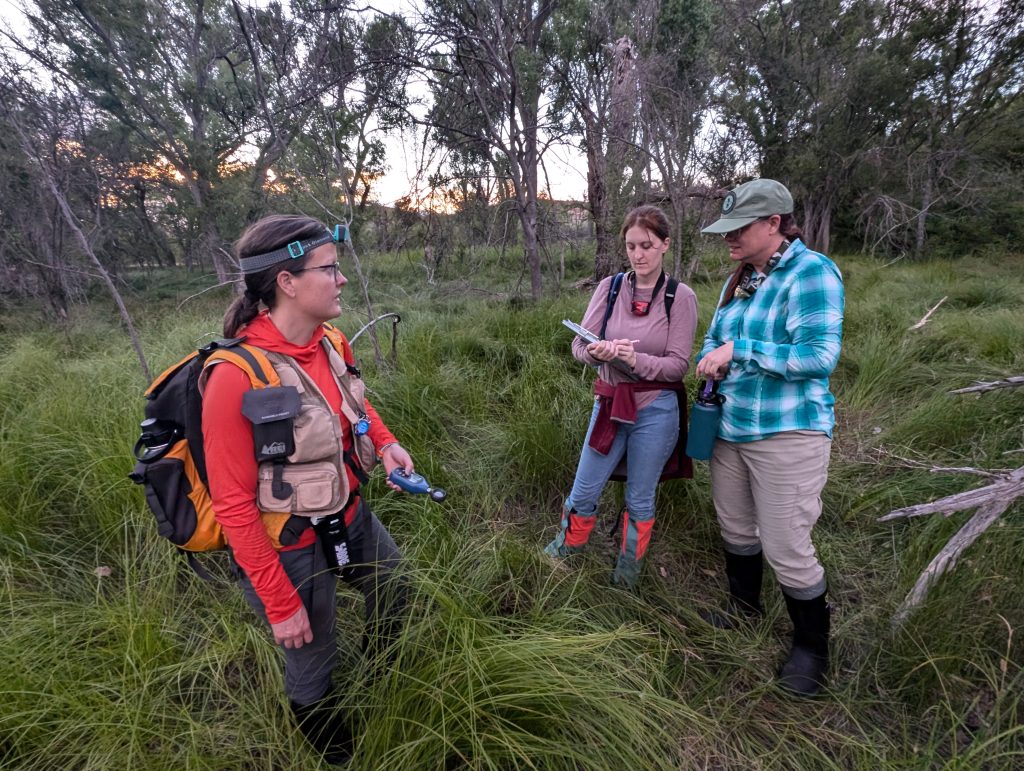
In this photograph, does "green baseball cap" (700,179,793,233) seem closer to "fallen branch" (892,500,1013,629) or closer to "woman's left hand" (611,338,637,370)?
"woman's left hand" (611,338,637,370)

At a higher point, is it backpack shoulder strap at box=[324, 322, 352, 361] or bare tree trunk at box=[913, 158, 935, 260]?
bare tree trunk at box=[913, 158, 935, 260]

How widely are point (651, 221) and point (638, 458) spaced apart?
3.47 ft

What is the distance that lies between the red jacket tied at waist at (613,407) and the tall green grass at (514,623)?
0.64 m

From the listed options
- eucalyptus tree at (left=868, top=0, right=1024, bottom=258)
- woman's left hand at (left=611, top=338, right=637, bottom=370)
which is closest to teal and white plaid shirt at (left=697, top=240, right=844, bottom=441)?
woman's left hand at (left=611, top=338, right=637, bottom=370)

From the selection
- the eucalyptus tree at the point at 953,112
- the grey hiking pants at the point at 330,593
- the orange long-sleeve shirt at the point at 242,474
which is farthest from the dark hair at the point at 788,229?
the eucalyptus tree at the point at 953,112

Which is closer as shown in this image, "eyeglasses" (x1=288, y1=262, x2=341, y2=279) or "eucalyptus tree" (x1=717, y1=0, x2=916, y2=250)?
"eyeglasses" (x1=288, y1=262, x2=341, y2=279)

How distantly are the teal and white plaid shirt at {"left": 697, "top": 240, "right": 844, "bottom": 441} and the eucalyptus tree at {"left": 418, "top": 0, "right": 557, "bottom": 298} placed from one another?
3.51 m

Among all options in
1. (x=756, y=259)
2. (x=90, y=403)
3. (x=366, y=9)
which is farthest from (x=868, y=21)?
(x=90, y=403)

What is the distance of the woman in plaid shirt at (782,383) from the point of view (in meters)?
1.57

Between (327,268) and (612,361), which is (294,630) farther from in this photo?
(612,361)

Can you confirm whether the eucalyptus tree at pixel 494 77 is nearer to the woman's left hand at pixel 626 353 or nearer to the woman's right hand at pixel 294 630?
the woman's left hand at pixel 626 353

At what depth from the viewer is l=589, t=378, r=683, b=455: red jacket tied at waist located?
6.51ft

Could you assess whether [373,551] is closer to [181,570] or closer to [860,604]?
[181,570]

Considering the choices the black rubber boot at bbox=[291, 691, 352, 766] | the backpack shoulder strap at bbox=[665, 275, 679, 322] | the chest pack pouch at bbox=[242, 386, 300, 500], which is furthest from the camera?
the backpack shoulder strap at bbox=[665, 275, 679, 322]
